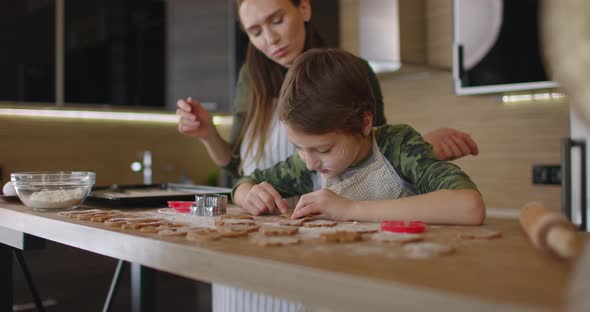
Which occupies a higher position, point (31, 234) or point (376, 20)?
point (376, 20)

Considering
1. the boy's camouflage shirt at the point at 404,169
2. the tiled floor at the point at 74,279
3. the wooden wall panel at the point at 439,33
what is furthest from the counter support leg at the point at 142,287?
the wooden wall panel at the point at 439,33

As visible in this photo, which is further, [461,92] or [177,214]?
[461,92]

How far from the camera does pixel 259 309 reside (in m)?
1.19

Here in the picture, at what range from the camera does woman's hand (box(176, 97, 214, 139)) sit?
136 cm

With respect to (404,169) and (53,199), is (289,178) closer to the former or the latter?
(404,169)

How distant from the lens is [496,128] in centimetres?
251

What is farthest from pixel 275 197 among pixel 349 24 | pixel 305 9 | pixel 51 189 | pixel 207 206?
pixel 349 24

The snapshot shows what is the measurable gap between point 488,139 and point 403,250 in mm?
2079

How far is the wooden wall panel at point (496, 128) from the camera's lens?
7.70 feet

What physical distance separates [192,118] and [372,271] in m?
0.95

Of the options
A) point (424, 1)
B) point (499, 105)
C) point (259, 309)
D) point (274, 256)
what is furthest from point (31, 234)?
point (424, 1)

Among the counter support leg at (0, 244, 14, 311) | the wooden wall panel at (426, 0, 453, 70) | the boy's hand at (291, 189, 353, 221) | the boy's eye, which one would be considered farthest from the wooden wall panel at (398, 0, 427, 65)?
the counter support leg at (0, 244, 14, 311)

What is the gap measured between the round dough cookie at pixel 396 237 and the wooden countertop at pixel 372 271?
28 mm

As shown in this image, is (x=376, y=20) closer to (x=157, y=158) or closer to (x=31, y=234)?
(x=157, y=158)
